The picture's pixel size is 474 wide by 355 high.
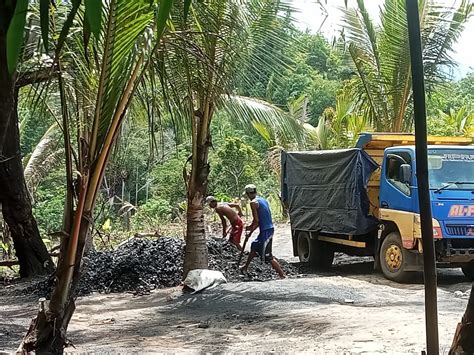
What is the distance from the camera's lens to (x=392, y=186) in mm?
11727

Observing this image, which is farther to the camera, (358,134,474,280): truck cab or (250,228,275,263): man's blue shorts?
(250,228,275,263): man's blue shorts

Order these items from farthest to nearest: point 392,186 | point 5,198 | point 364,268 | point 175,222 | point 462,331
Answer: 1. point 175,222
2. point 364,268
3. point 5,198
4. point 392,186
5. point 462,331

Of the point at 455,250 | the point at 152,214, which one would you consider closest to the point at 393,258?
the point at 455,250

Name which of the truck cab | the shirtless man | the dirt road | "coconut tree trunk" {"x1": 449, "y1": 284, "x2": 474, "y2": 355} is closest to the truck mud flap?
the truck cab

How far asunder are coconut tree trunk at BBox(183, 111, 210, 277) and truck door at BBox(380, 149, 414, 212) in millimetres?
3393

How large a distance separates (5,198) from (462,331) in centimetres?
1077

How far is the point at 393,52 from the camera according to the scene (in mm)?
14266

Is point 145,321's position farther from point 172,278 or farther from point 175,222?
point 175,222

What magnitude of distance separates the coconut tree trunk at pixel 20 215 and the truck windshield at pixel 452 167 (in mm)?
7213

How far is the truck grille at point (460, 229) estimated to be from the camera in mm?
10953

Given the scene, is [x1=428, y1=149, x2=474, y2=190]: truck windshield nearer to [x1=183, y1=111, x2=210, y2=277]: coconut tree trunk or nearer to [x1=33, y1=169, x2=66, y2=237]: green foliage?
[x1=183, y1=111, x2=210, y2=277]: coconut tree trunk

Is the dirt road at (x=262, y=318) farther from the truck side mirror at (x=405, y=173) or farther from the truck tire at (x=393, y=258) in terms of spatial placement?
the truck side mirror at (x=405, y=173)

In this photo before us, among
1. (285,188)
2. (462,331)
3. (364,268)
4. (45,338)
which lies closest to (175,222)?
(285,188)

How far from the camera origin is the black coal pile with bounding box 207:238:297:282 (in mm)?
11958
